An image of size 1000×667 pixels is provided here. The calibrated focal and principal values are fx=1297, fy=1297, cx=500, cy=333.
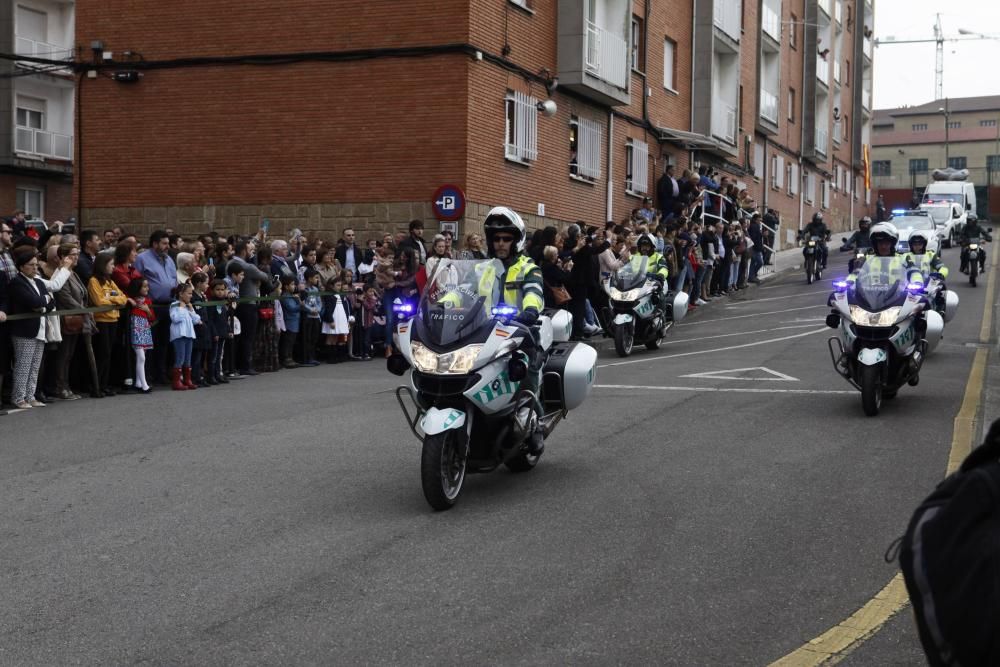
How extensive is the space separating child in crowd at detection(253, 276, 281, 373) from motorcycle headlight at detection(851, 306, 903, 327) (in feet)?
26.0

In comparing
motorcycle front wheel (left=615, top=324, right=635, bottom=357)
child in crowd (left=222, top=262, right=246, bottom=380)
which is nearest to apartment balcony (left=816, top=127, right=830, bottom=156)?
motorcycle front wheel (left=615, top=324, right=635, bottom=357)

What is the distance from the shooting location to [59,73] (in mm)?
43156

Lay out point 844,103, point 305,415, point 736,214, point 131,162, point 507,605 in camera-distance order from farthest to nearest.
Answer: point 844,103
point 736,214
point 131,162
point 305,415
point 507,605

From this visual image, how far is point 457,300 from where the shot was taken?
8094 mm

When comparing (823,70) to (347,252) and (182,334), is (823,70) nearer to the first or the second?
(347,252)

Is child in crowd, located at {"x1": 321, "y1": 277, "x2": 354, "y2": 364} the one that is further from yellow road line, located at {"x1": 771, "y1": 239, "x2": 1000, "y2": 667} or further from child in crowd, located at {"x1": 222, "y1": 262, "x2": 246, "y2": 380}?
yellow road line, located at {"x1": 771, "y1": 239, "x2": 1000, "y2": 667}

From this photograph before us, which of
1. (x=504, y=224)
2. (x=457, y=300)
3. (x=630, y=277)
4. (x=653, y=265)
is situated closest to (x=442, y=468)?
(x=457, y=300)

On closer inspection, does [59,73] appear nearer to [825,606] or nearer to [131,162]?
[131,162]

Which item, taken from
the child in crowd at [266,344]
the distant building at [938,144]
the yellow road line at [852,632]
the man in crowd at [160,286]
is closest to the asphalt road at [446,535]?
the yellow road line at [852,632]

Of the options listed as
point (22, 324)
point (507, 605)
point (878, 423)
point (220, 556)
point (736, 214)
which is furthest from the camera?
point (736, 214)

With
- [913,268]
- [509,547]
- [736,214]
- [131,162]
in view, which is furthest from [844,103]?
[509,547]

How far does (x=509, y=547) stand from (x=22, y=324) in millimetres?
7921

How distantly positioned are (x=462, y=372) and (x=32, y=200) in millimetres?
39608

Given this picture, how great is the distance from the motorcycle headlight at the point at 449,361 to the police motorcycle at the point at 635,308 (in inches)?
417
